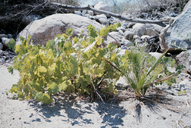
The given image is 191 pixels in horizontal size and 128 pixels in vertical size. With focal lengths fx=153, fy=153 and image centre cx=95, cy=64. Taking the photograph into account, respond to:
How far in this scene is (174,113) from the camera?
1465 mm

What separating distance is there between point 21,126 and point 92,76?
771 mm

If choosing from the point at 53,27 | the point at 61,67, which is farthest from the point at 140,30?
the point at 61,67

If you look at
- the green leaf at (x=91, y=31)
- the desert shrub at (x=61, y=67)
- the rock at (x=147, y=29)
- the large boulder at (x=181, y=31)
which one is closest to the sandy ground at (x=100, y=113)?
the desert shrub at (x=61, y=67)

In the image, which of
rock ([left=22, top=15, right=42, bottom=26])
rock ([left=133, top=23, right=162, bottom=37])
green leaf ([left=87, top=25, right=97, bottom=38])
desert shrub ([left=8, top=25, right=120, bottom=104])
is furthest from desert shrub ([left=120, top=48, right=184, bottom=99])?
rock ([left=22, top=15, right=42, bottom=26])

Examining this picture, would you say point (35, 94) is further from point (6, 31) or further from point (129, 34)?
point (6, 31)

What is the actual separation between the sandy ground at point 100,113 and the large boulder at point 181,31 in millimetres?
1542

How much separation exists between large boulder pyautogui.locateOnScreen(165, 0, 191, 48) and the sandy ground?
60.7 inches

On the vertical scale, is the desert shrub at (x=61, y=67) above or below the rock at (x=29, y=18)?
below

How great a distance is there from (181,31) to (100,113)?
2513 millimetres

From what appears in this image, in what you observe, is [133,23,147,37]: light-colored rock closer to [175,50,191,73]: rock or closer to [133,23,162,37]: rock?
[133,23,162,37]: rock

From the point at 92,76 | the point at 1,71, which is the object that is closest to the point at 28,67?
the point at 92,76

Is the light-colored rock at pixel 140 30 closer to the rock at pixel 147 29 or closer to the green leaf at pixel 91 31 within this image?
the rock at pixel 147 29

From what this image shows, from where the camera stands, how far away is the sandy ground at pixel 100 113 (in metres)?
1.32

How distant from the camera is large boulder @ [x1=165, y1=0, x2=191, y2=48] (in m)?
2.90
